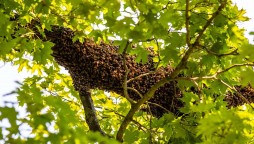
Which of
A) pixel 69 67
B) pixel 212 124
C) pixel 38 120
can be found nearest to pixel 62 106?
pixel 38 120

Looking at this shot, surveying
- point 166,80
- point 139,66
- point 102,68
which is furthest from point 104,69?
point 166,80

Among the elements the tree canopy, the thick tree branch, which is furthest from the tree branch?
the thick tree branch

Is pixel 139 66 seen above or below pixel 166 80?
above

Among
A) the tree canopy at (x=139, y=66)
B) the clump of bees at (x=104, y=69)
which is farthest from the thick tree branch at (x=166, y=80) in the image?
the clump of bees at (x=104, y=69)

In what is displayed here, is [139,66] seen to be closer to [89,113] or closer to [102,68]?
[102,68]

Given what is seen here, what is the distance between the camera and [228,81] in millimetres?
4055

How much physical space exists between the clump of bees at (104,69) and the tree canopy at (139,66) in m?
0.01

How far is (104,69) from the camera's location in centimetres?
511

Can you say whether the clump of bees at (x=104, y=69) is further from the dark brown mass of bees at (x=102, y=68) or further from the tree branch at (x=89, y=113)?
the tree branch at (x=89, y=113)

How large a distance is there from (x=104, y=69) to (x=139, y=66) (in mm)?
460

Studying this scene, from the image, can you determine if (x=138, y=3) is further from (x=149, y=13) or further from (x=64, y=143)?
(x=64, y=143)

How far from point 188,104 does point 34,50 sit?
5.87 feet

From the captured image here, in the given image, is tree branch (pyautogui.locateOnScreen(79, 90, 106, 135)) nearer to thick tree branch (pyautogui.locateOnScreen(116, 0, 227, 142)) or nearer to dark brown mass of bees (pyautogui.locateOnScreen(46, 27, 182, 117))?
dark brown mass of bees (pyautogui.locateOnScreen(46, 27, 182, 117))

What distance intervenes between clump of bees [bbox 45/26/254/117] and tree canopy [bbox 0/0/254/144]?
0.04 ft
